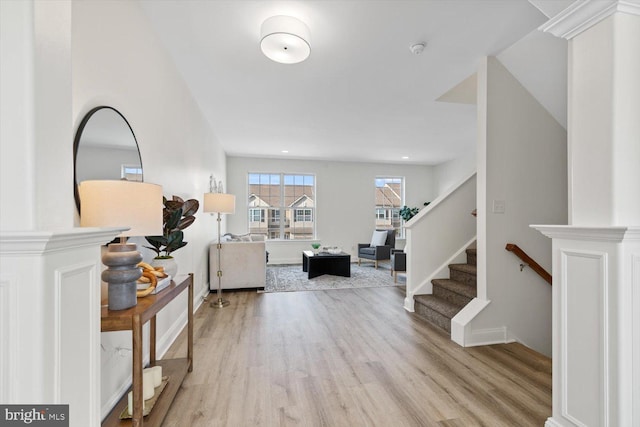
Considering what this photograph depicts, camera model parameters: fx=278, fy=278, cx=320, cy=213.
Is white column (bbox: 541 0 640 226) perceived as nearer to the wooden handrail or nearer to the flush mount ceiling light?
the wooden handrail

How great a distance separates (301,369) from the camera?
2092mm

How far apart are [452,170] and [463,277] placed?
4724 millimetres

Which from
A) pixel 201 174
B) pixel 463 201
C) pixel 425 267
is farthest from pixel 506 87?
pixel 201 174

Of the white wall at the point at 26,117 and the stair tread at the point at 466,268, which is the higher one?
the white wall at the point at 26,117

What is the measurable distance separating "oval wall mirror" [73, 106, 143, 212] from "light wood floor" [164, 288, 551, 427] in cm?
141

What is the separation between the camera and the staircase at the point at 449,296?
2875 mm

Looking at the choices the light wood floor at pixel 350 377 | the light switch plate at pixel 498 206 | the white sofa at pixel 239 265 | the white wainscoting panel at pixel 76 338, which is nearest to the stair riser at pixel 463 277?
the light wood floor at pixel 350 377

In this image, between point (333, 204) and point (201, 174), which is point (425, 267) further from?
point (333, 204)

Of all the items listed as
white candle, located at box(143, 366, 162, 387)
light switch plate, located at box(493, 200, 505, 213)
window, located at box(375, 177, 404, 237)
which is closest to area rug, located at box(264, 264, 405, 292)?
window, located at box(375, 177, 404, 237)

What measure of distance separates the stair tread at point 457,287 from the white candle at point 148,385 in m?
2.80

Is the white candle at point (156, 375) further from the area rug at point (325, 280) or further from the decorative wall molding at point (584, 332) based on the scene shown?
the area rug at point (325, 280)

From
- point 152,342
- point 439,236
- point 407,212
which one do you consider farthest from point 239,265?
point 407,212

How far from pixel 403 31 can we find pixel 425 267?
2542 mm

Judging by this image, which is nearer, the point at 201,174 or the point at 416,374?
the point at 416,374
